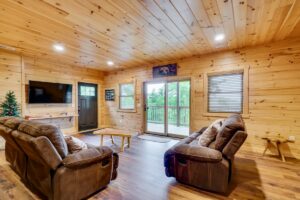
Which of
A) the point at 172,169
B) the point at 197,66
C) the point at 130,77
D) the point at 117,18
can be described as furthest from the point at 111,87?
the point at 172,169

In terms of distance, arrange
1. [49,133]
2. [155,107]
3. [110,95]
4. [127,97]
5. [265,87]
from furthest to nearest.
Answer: [110,95] → [127,97] → [155,107] → [265,87] → [49,133]

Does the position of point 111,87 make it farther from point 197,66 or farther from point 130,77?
point 197,66

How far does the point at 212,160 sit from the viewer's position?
6.56ft

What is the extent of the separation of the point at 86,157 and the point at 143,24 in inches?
86.7

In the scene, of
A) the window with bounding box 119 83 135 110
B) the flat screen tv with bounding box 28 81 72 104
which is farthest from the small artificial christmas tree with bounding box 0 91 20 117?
the window with bounding box 119 83 135 110

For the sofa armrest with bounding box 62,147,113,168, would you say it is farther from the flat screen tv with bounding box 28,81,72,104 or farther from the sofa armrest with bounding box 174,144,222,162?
the flat screen tv with bounding box 28,81,72,104

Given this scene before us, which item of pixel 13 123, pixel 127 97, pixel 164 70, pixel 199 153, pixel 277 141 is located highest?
pixel 164 70

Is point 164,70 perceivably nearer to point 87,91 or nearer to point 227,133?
point 87,91

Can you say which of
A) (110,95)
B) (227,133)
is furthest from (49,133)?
(110,95)

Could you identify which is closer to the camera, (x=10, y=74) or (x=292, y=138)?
(x=292, y=138)

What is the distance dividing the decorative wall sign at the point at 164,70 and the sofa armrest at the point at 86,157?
11.4 feet

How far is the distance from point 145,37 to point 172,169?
250cm

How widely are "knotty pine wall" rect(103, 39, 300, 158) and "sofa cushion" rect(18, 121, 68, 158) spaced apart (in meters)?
3.61

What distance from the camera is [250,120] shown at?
3768 mm
